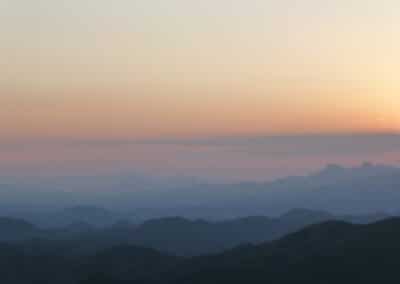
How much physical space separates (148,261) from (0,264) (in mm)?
38421

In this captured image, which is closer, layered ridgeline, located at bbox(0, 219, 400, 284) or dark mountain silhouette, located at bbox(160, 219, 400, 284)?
dark mountain silhouette, located at bbox(160, 219, 400, 284)

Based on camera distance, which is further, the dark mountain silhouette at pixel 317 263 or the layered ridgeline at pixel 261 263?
the layered ridgeline at pixel 261 263

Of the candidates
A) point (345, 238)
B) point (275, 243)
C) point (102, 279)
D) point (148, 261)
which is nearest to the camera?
point (102, 279)

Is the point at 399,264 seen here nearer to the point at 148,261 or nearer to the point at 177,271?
the point at 177,271

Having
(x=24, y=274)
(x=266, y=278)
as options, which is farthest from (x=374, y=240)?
(x=24, y=274)

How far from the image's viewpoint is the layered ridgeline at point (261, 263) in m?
123

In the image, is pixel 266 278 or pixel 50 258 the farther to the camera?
pixel 50 258

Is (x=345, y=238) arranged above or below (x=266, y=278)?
above

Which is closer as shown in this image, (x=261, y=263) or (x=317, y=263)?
(x=317, y=263)

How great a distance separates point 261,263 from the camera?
138125 mm

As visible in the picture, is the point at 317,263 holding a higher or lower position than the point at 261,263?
lower

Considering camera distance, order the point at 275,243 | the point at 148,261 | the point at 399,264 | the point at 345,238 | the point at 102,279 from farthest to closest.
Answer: the point at 148,261 → the point at 275,243 → the point at 345,238 → the point at 102,279 → the point at 399,264

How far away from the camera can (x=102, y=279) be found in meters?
133

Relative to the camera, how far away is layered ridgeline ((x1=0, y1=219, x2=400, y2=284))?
404ft
